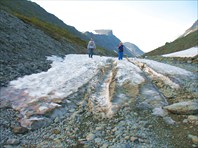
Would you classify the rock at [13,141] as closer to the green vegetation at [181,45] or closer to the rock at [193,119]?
the rock at [193,119]

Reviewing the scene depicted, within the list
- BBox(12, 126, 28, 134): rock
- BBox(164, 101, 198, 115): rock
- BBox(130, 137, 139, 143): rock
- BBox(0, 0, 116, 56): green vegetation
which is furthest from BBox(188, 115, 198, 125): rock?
BBox(0, 0, 116, 56): green vegetation

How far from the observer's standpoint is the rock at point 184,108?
11.0 m

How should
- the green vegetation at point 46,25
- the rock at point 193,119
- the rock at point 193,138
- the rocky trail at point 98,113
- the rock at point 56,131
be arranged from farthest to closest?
the green vegetation at point 46,25 < the rock at point 193,119 < the rock at point 56,131 < the rocky trail at point 98,113 < the rock at point 193,138

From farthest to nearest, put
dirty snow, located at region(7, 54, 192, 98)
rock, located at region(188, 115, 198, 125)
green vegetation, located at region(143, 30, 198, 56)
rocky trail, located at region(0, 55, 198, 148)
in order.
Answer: green vegetation, located at region(143, 30, 198, 56) < dirty snow, located at region(7, 54, 192, 98) < rock, located at region(188, 115, 198, 125) < rocky trail, located at region(0, 55, 198, 148)

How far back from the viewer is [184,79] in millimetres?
17438

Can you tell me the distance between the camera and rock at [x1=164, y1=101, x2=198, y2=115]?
10992 millimetres

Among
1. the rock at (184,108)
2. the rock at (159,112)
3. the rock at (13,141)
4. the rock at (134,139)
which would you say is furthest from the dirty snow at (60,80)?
the rock at (134,139)

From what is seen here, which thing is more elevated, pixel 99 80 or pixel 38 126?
pixel 99 80

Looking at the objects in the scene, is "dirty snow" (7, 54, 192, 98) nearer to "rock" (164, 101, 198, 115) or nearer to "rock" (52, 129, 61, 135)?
"rock" (52, 129, 61, 135)

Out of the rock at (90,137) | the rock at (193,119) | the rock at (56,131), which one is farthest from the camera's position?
the rock at (193,119)

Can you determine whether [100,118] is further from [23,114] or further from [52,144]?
[23,114]

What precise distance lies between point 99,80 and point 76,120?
251 inches

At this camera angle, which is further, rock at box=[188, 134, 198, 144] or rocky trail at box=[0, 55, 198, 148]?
rocky trail at box=[0, 55, 198, 148]

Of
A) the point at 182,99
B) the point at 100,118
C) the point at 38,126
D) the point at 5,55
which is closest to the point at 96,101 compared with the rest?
the point at 100,118
